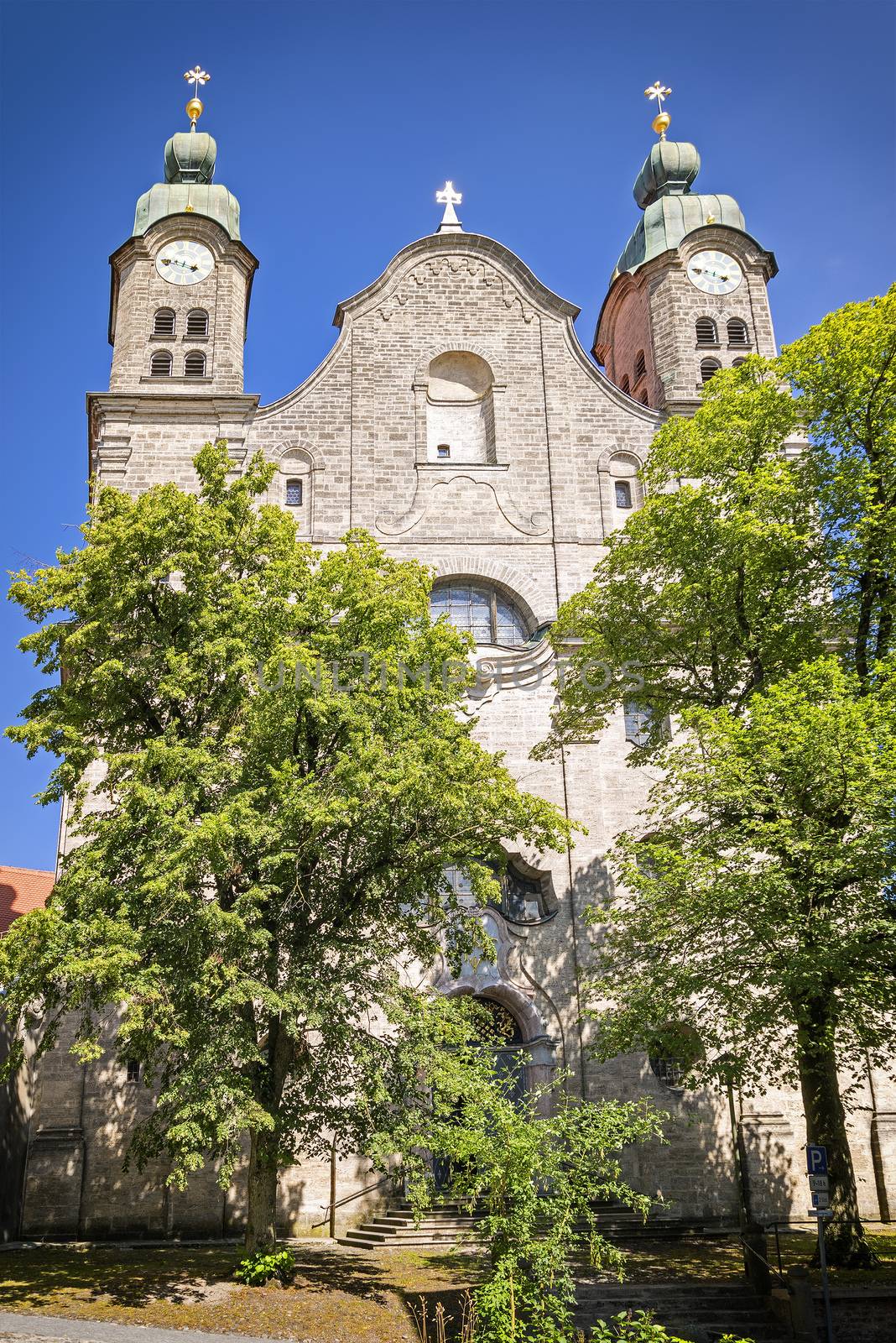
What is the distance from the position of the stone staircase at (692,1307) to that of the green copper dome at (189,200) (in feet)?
75.5

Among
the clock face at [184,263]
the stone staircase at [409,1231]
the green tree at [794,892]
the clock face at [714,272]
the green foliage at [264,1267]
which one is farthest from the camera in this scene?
the clock face at [714,272]

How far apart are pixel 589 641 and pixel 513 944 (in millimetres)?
6067

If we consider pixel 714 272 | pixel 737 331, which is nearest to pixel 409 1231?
pixel 737 331

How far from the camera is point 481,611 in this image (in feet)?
83.1

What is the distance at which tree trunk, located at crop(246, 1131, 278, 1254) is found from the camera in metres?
15.0

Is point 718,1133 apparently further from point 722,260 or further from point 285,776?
point 722,260

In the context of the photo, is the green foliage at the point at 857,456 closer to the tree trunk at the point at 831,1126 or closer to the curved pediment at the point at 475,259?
the tree trunk at the point at 831,1126

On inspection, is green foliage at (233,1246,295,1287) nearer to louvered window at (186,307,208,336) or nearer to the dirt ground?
the dirt ground

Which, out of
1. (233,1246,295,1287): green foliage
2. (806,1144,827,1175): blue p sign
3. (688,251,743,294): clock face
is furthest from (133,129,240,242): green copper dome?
(806,1144,827,1175): blue p sign

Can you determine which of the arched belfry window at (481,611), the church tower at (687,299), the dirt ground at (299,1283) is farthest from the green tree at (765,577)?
the church tower at (687,299)

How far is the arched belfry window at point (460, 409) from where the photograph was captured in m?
26.9

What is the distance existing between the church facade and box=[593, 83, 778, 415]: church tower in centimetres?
6

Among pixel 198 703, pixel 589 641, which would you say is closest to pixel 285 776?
pixel 198 703

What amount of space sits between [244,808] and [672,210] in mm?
22254
